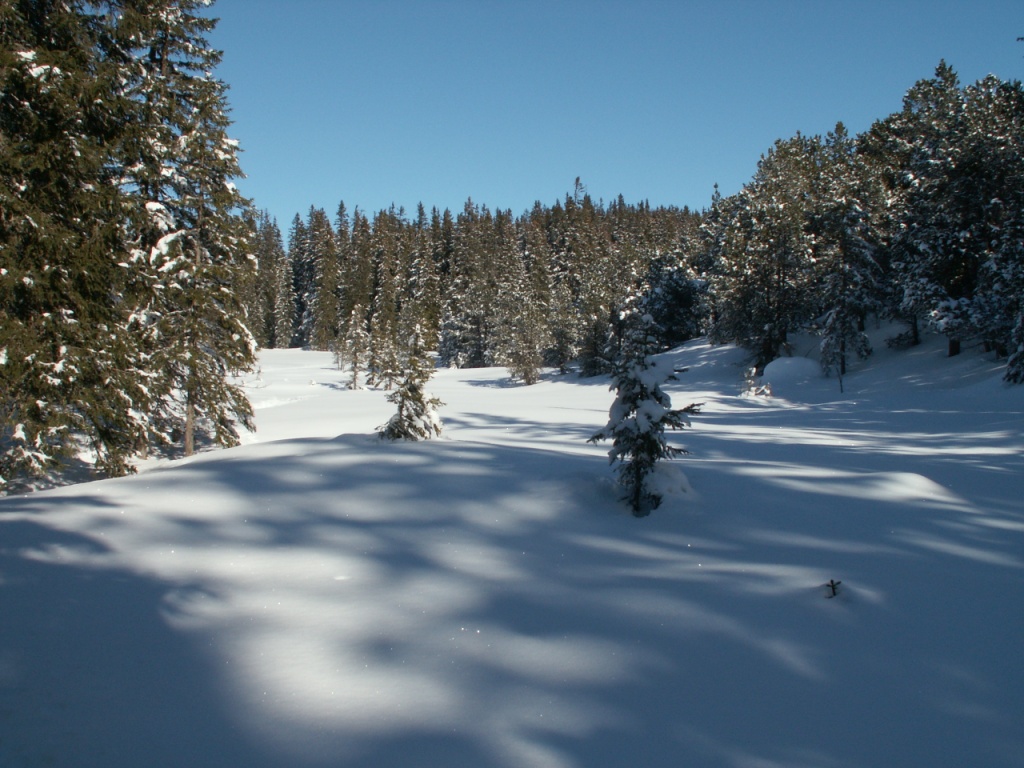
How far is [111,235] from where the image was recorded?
11.9 metres

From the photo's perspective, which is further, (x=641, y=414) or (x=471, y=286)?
(x=471, y=286)

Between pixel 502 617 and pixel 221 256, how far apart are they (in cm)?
1607

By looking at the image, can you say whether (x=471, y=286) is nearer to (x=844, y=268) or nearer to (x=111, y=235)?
(x=844, y=268)

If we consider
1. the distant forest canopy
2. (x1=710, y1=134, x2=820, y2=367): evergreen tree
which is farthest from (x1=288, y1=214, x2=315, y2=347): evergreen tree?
(x1=710, y1=134, x2=820, y2=367): evergreen tree

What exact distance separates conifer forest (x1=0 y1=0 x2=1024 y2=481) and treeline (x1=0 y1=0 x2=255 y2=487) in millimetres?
45

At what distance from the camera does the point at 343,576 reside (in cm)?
521

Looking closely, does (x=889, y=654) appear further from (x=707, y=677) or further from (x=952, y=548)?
(x=952, y=548)

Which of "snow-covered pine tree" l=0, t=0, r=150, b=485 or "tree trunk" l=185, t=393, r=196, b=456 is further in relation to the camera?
"tree trunk" l=185, t=393, r=196, b=456

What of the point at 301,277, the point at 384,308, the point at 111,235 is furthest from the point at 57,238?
the point at 301,277

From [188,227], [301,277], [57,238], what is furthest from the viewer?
[301,277]

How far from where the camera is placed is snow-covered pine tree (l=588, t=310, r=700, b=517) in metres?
6.95

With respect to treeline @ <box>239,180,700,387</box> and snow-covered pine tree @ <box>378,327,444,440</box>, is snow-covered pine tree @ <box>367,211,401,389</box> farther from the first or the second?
snow-covered pine tree @ <box>378,327,444,440</box>

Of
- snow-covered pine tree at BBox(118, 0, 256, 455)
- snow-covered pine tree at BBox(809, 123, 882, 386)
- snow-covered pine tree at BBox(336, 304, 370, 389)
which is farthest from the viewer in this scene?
snow-covered pine tree at BBox(336, 304, 370, 389)

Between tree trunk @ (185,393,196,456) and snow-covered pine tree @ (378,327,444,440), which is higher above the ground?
snow-covered pine tree @ (378,327,444,440)
